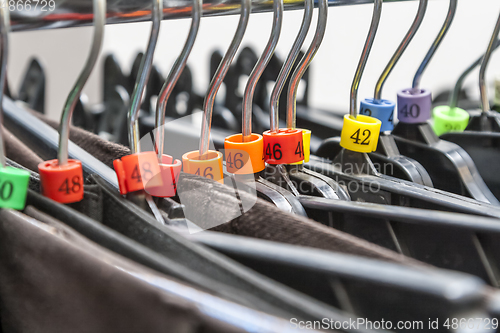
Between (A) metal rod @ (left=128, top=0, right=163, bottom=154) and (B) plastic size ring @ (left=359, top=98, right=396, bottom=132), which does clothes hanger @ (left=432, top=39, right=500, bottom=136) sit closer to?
(B) plastic size ring @ (left=359, top=98, right=396, bottom=132)

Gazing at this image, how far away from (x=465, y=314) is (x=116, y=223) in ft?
0.91

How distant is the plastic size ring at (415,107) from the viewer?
2.01ft

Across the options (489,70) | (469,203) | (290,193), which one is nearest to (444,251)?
(469,203)

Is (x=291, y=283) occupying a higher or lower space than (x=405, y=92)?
lower

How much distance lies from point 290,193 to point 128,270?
0.23 metres

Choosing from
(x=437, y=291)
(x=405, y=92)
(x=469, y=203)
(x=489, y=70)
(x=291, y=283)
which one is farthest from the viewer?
(x=489, y=70)

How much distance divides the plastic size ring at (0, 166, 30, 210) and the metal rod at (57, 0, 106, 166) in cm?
Answer: 3

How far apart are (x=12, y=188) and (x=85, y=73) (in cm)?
11

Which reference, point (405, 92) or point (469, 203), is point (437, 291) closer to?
point (469, 203)

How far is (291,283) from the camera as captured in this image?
0.34m

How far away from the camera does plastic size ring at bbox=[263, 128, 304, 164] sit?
0.49 m

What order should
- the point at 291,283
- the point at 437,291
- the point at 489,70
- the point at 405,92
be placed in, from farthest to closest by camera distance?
the point at 489,70, the point at 405,92, the point at 291,283, the point at 437,291

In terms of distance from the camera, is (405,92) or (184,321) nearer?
(184,321)

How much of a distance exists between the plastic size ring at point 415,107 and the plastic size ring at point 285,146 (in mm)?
203
